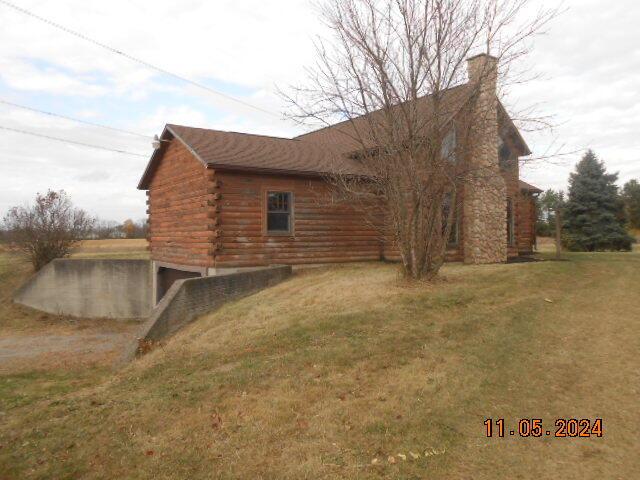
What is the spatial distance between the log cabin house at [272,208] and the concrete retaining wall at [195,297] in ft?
3.71

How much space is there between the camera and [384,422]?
632 centimetres

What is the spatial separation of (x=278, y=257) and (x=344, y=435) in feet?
36.4

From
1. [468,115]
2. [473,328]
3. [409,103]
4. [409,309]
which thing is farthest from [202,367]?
[468,115]

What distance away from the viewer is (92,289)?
23.1 metres

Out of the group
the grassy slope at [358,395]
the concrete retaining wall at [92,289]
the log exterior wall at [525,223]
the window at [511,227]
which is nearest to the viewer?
the grassy slope at [358,395]

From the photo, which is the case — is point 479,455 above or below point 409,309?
below

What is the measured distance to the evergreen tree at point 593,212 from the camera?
36.7 meters

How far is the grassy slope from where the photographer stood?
5723 mm

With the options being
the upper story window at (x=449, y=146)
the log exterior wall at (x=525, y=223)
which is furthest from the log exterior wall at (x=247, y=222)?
the upper story window at (x=449, y=146)

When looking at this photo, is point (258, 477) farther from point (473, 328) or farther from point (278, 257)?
point (278, 257)

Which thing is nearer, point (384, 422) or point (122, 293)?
point (384, 422)

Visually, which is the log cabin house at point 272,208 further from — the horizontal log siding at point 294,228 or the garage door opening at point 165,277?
the garage door opening at point 165,277

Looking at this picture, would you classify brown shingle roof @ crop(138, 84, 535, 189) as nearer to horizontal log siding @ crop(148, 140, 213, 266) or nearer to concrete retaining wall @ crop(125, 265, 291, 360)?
horizontal log siding @ crop(148, 140, 213, 266)

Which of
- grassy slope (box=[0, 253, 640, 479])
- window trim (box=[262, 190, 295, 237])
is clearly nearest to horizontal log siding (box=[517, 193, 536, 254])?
grassy slope (box=[0, 253, 640, 479])
